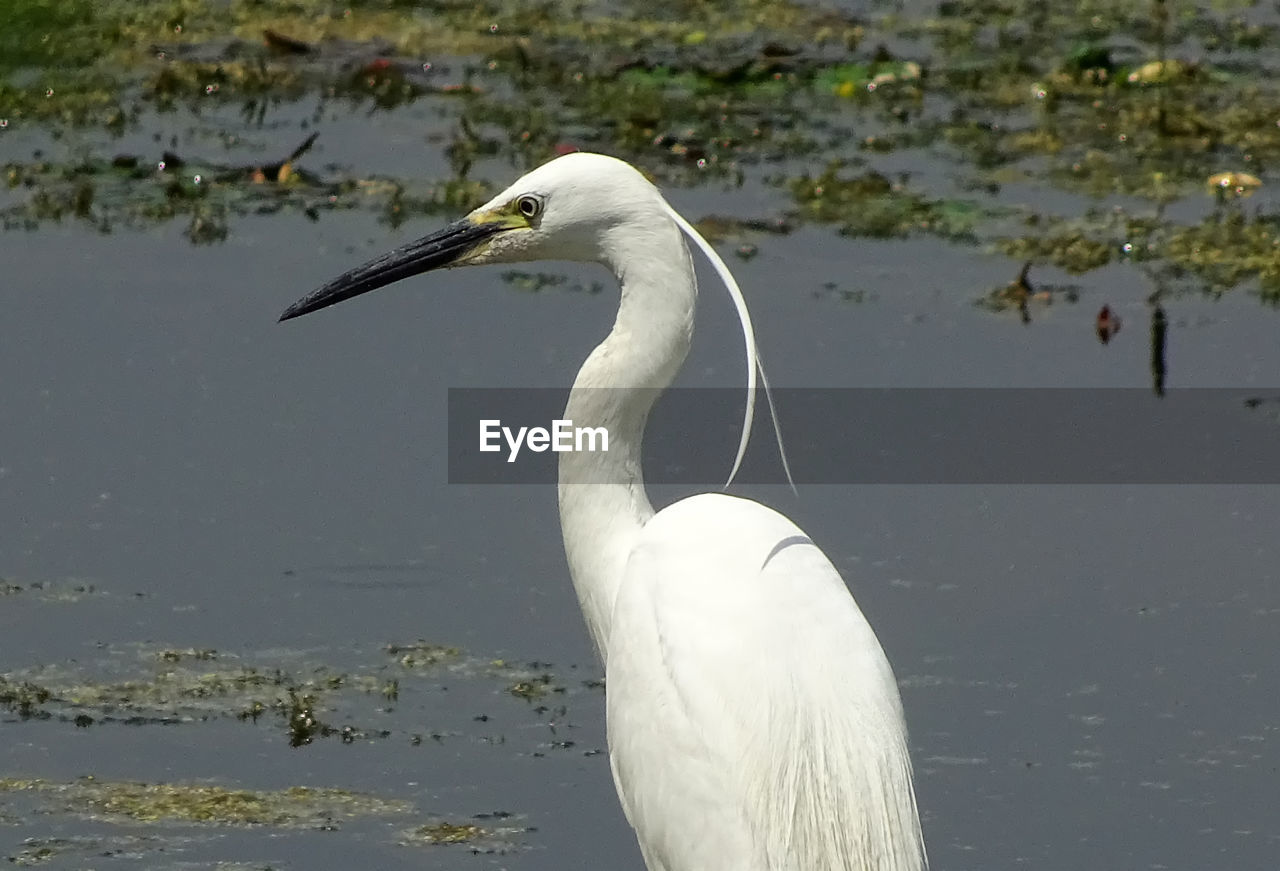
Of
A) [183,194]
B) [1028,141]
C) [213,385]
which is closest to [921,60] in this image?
[1028,141]

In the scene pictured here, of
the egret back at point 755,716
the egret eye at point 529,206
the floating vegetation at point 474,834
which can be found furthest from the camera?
the floating vegetation at point 474,834

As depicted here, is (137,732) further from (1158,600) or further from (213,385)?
(1158,600)

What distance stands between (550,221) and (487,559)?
158 centimetres

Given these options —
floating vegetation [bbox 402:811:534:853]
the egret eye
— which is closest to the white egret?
the egret eye

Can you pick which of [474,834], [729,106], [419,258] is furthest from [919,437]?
[729,106]

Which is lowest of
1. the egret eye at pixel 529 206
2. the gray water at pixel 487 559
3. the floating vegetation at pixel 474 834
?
the floating vegetation at pixel 474 834

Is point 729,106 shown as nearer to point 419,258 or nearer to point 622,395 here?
point 419,258

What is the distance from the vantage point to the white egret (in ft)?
10.3

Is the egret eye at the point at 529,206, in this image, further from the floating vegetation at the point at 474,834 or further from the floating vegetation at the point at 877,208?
the floating vegetation at the point at 877,208

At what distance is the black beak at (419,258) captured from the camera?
3654 millimetres

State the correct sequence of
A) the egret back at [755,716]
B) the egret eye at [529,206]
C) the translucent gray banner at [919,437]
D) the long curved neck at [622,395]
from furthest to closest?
the translucent gray banner at [919,437], the egret eye at [529,206], the long curved neck at [622,395], the egret back at [755,716]

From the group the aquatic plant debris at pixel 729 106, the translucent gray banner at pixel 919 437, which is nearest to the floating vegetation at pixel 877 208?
the aquatic plant debris at pixel 729 106

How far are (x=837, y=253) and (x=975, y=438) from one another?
4.90 ft

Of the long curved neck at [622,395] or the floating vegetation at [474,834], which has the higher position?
the long curved neck at [622,395]
